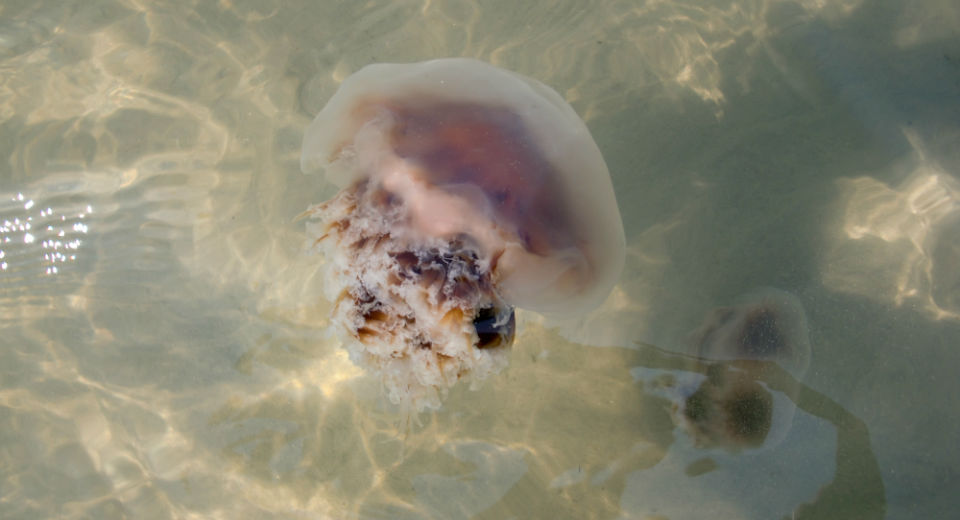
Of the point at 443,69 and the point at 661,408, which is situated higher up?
the point at 443,69

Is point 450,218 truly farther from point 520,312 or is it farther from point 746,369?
point 746,369

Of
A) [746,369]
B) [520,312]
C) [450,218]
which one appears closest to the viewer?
[450,218]

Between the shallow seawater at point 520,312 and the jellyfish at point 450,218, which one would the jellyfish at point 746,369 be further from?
the jellyfish at point 450,218

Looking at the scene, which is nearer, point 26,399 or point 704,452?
point 704,452

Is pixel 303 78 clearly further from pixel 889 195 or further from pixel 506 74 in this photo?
pixel 889 195

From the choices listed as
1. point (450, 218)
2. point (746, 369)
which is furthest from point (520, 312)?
point (746, 369)

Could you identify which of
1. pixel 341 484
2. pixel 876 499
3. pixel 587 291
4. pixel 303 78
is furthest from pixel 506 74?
pixel 876 499
